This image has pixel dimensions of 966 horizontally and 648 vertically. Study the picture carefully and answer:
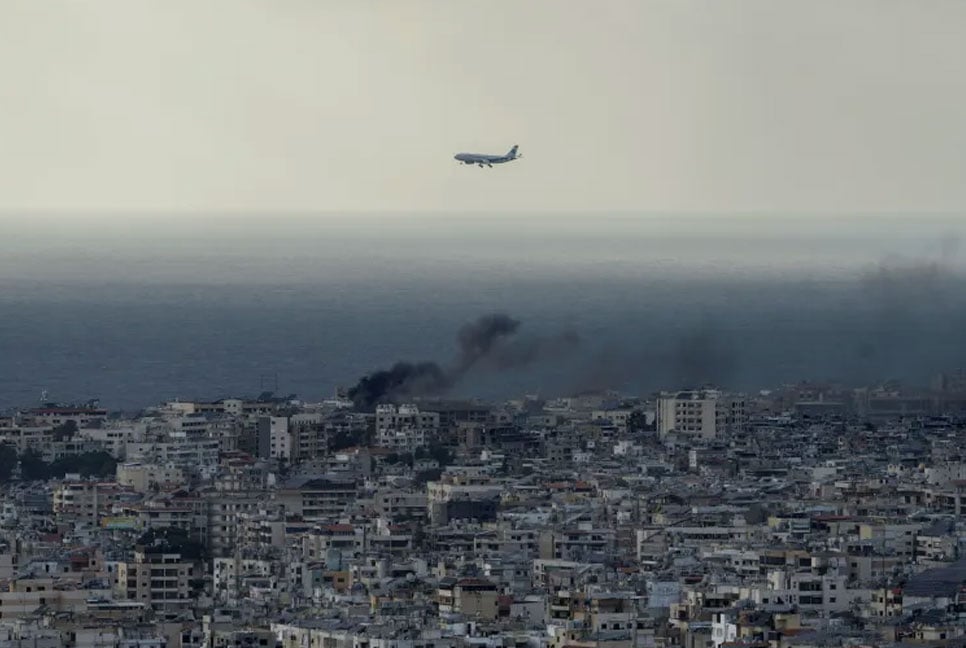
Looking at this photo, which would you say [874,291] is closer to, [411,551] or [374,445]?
[374,445]

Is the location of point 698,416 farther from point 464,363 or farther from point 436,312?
point 436,312

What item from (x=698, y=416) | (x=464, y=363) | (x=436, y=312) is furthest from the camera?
(x=436, y=312)

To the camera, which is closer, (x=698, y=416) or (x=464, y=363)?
Answer: (x=698, y=416)

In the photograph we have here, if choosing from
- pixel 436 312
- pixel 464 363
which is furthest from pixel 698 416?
pixel 436 312
